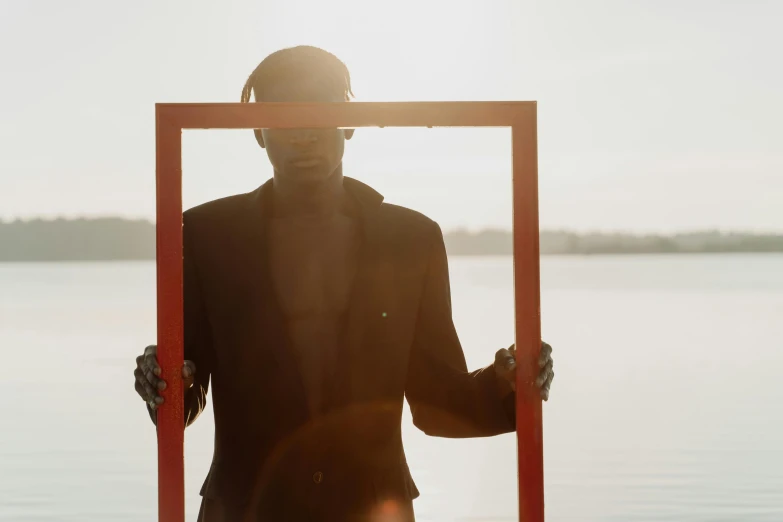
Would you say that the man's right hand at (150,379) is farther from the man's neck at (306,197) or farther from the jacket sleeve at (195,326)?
the man's neck at (306,197)

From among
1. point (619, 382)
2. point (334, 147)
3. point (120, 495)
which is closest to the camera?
point (334, 147)

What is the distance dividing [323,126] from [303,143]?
53 centimetres

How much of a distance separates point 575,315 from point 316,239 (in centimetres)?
2579

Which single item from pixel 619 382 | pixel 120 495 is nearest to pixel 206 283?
pixel 120 495

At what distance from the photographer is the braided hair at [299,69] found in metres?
3.22

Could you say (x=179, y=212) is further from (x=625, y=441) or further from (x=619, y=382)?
(x=619, y=382)

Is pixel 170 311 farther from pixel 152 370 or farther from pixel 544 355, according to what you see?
pixel 544 355

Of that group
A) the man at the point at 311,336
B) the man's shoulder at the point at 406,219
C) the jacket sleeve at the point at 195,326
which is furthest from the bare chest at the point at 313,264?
the jacket sleeve at the point at 195,326

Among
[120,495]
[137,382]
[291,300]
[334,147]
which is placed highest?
[334,147]

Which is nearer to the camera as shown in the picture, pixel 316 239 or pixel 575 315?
pixel 316 239

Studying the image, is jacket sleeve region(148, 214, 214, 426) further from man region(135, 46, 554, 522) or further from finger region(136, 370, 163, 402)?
finger region(136, 370, 163, 402)

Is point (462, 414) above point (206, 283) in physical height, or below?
below

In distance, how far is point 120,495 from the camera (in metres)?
9.83

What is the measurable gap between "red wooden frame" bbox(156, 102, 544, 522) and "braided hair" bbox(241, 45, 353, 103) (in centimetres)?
62
